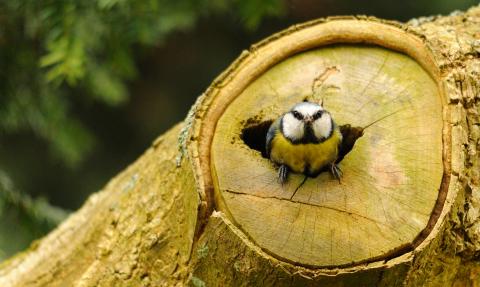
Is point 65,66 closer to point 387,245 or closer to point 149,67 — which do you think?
point 387,245

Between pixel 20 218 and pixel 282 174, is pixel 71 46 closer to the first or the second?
pixel 20 218

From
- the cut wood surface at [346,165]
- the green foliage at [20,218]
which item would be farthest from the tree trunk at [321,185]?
the green foliage at [20,218]

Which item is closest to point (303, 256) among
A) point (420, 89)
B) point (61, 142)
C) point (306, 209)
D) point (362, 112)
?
point (306, 209)

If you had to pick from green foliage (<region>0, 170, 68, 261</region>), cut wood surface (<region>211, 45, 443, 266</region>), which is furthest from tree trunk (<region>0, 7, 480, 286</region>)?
green foliage (<region>0, 170, 68, 261</region>)

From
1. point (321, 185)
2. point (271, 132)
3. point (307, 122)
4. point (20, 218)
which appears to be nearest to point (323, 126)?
point (307, 122)

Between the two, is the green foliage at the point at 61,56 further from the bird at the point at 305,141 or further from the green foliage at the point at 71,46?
the bird at the point at 305,141

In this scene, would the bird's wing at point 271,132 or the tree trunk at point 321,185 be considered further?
the bird's wing at point 271,132
